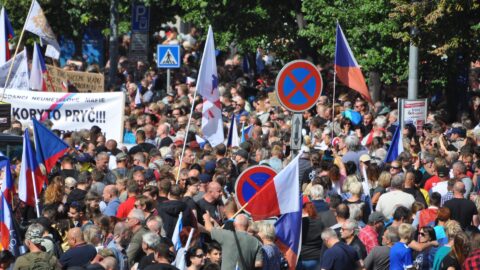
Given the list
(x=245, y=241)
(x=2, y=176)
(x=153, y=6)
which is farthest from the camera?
(x=153, y=6)

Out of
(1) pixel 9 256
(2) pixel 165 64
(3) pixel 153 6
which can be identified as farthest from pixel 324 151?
(3) pixel 153 6

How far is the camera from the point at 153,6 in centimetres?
3669

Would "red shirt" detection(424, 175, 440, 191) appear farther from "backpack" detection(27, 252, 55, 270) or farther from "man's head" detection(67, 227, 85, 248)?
"backpack" detection(27, 252, 55, 270)

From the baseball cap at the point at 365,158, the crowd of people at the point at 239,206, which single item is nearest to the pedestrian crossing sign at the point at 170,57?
the crowd of people at the point at 239,206

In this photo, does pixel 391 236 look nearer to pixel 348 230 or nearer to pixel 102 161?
pixel 348 230

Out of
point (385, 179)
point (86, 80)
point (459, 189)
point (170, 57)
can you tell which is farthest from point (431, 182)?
point (170, 57)

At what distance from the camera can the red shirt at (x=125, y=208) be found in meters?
15.6

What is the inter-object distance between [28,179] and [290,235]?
379cm

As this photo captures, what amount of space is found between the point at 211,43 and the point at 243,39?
42.2 feet

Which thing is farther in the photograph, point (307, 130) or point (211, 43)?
point (307, 130)

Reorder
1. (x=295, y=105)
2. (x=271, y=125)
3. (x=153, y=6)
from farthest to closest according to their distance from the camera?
(x=153, y=6) → (x=271, y=125) → (x=295, y=105)

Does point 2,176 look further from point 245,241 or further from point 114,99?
point 114,99

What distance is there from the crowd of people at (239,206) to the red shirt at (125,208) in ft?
0.07

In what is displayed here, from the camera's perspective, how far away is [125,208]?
15617 millimetres
